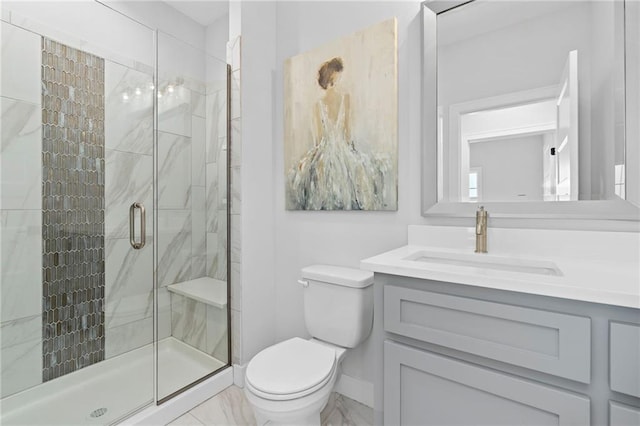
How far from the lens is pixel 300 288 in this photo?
197 centimetres

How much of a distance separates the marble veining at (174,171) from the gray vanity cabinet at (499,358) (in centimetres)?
121

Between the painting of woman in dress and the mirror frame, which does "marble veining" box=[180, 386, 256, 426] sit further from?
the mirror frame

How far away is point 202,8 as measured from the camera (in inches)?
98.3

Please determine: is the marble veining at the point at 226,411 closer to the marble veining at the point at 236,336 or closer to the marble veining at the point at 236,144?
the marble veining at the point at 236,336

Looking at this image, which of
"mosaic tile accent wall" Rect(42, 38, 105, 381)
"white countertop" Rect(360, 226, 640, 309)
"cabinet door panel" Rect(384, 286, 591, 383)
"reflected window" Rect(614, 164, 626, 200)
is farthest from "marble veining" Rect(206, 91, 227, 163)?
"reflected window" Rect(614, 164, 626, 200)

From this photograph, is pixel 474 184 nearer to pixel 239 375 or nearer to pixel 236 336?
pixel 236 336

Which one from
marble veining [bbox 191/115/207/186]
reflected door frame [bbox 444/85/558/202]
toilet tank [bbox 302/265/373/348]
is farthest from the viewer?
marble veining [bbox 191/115/207/186]

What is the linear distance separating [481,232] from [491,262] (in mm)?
129

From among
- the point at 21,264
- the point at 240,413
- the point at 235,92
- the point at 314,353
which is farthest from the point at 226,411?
the point at 235,92

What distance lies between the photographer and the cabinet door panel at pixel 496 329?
788mm

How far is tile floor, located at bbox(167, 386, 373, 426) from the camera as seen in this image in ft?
5.17

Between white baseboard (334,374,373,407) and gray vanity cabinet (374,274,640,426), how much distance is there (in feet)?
1.99

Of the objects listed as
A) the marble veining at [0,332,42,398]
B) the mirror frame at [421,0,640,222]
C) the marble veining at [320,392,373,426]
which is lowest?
the marble veining at [320,392,373,426]

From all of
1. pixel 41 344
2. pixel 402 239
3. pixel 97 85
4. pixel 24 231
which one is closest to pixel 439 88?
pixel 402 239
